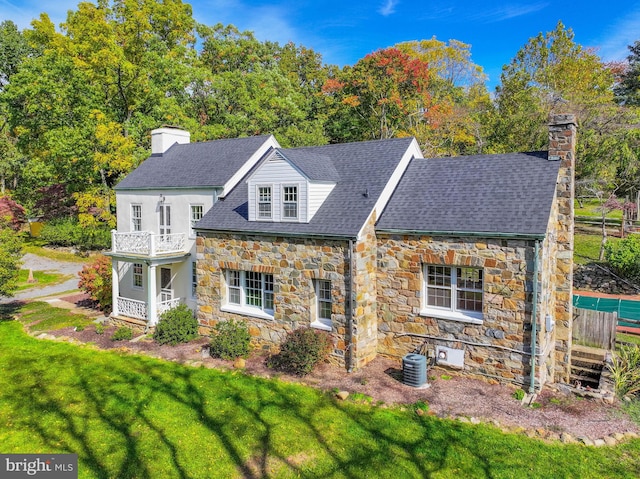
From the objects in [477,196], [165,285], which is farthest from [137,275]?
[477,196]

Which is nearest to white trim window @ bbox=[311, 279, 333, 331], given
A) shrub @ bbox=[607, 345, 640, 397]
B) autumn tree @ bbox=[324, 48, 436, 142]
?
shrub @ bbox=[607, 345, 640, 397]

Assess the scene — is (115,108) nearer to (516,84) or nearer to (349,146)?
(349,146)

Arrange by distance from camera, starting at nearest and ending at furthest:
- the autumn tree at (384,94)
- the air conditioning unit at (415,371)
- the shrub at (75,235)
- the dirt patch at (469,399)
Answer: the dirt patch at (469,399), the air conditioning unit at (415,371), the autumn tree at (384,94), the shrub at (75,235)

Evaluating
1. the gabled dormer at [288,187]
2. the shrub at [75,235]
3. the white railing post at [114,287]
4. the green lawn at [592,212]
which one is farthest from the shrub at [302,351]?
the green lawn at [592,212]

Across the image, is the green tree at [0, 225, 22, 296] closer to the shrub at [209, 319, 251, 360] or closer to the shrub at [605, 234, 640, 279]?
the shrub at [209, 319, 251, 360]

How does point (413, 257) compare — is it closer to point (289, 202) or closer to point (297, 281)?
point (297, 281)

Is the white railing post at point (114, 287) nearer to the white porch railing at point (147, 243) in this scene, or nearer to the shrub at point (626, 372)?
the white porch railing at point (147, 243)
